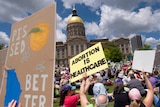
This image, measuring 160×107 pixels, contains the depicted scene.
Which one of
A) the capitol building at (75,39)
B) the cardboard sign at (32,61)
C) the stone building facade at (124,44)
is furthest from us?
the stone building facade at (124,44)

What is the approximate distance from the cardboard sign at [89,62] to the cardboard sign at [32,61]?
138 centimetres

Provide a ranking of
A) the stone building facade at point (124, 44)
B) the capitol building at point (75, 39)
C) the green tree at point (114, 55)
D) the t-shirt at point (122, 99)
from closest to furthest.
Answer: the t-shirt at point (122, 99) → the green tree at point (114, 55) → the capitol building at point (75, 39) → the stone building facade at point (124, 44)

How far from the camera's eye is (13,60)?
217cm

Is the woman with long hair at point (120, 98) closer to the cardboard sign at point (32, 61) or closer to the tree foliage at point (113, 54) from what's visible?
the cardboard sign at point (32, 61)

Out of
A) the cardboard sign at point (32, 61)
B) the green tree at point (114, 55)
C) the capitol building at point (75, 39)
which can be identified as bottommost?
the cardboard sign at point (32, 61)

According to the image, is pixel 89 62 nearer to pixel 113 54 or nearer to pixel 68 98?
pixel 68 98

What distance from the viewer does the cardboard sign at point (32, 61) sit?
175cm

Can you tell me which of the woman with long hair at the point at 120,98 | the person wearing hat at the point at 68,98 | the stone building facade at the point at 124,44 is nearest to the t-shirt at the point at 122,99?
the woman with long hair at the point at 120,98

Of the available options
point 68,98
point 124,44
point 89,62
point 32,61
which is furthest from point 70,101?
point 124,44

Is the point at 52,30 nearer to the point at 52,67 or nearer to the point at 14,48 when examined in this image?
the point at 52,67

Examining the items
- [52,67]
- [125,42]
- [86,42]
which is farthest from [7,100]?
[125,42]

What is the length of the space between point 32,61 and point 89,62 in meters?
1.61

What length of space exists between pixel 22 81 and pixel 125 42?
110 meters

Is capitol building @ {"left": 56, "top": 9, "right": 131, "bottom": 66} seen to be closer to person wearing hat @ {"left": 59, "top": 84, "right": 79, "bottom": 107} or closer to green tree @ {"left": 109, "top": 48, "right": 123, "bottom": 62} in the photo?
green tree @ {"left": 109, "top": 48, "right": 123, "bottom": 62}
